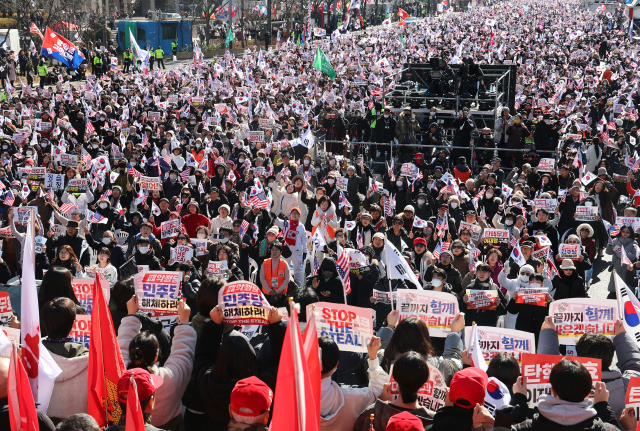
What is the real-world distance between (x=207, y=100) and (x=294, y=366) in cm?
1886

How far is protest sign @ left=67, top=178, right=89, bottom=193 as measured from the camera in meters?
11.9

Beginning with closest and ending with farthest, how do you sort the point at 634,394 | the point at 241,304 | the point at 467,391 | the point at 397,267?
the point at 467,391 < the point at 634,394 < the point at 241,304 < the point at 397,267

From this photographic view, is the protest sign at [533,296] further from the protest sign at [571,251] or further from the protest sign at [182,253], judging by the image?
the protest sign at [182,253]

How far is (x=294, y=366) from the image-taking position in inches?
133

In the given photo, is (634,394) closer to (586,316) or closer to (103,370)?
(586,316)

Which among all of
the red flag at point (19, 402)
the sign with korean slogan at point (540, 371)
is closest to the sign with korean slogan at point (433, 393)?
the sign with korean slogan at point (540, 371)

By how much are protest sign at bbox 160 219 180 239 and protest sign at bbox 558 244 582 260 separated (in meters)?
5.23

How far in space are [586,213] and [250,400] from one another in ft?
28.2

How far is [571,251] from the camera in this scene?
901 cm

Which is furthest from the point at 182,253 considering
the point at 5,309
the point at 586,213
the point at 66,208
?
the point at 586,213

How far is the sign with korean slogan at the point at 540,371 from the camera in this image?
4727mm

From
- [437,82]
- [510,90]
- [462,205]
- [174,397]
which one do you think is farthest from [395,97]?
[174,397]

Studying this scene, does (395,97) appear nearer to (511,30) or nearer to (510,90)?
(510,90)

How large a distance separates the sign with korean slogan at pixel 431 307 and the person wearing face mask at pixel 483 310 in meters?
1.38
